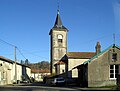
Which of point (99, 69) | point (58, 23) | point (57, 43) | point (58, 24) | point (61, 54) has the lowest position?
point (99, 69)

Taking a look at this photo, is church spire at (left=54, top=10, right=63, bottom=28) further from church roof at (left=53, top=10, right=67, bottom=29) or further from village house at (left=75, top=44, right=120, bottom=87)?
village house at (left=75, top=44, right=120, bottom=87)

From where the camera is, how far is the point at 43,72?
437ft

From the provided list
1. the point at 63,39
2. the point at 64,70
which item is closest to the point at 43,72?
the point at 63,39

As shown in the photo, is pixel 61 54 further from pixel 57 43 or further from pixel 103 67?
pixel 103 67

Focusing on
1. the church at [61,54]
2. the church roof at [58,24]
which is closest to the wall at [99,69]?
the church at [61,54]

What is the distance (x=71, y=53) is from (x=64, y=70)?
5107mm

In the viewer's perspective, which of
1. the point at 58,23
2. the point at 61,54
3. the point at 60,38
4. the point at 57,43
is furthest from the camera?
the point at 58,23

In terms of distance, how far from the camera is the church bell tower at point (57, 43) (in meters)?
84.4

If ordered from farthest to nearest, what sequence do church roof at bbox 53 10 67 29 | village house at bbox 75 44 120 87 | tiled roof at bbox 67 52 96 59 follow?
1. church roof at bbox 53 10 67 29
2. tiled roof at bbox 67 52 96 59
3. village house at bbox 75 44 120 87

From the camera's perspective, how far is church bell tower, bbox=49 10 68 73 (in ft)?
277

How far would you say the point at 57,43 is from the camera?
86625 millimetres

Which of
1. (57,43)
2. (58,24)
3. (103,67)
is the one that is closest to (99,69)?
(103,67)

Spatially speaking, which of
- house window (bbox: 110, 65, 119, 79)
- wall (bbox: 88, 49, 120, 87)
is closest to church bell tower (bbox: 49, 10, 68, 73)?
wall (bbox: 88, 49, 120, 87)

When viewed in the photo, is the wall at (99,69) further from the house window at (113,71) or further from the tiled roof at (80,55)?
the tiled roof at (80,55)
